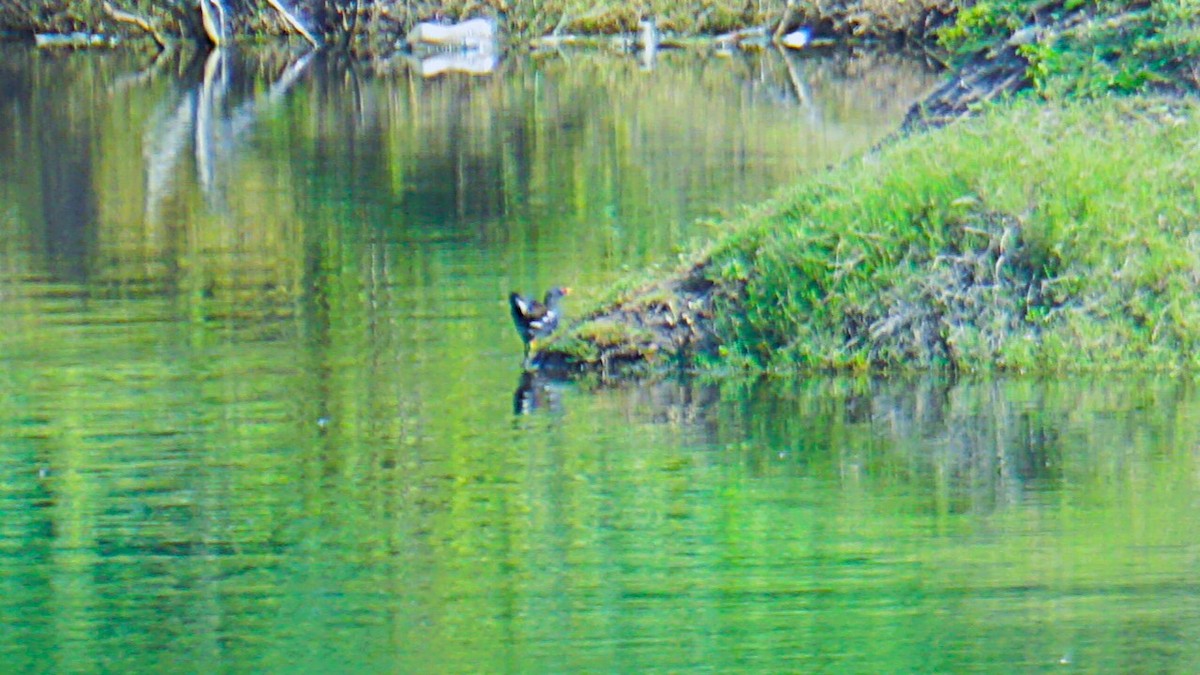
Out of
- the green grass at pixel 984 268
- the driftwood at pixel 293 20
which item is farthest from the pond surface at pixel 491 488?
the driftwood at pixel 293 20

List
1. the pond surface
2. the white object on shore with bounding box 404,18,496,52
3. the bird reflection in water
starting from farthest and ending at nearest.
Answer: the white object on shore with bounding box 404,18,496,52
the bird reflection in water
the pond surface

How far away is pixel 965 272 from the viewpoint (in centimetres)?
1262

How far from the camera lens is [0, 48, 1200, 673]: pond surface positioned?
25.7 feet

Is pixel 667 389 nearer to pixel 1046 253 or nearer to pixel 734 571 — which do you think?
pixel 1046 253

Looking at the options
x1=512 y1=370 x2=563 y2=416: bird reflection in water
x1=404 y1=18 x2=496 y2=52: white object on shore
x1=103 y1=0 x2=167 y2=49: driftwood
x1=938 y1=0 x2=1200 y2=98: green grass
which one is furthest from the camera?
x1=103 y1=0 x2=167 y2=49: driftwood

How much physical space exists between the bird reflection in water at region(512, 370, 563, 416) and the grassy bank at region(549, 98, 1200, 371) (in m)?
0.33

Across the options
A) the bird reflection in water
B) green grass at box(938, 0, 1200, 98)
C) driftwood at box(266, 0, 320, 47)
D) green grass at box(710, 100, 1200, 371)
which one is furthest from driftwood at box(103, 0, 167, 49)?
green grass at box(710, 100, 1200, 371)

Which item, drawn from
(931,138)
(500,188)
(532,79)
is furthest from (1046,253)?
(532,79)

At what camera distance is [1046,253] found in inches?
495

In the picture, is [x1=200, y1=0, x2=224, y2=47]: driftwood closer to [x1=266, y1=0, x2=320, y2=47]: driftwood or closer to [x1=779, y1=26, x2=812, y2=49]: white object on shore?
[x1=266, y1=0, x2=320, y2=47]: driftwood

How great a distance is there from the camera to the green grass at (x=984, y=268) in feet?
40.9

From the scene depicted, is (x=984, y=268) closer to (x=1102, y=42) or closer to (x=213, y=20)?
(x=1102, y=42)

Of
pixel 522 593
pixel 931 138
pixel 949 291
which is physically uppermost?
pixel 931 138

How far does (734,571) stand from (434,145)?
19915 millimetres
